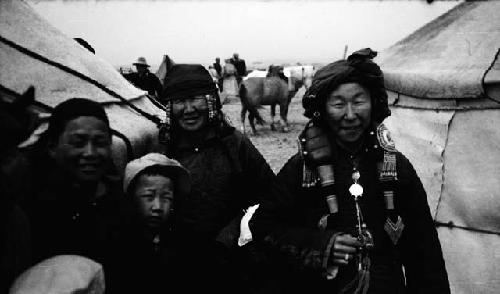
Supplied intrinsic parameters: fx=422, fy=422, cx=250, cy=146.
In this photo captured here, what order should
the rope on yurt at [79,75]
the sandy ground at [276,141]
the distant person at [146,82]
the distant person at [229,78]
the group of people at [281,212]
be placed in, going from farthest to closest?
1. the distant person at [229,78]
2. the sandy ground at [276,141]
3. the distant person at [146,82]
4. the rope on yurt at [79,75]
5. the group of people at [281,212]

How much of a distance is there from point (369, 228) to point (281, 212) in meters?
0.36

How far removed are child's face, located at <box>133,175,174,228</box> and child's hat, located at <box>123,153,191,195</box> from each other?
5 cm

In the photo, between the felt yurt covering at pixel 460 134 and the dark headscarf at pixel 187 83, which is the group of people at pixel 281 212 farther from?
the felt yurt covering at pixel 460 134

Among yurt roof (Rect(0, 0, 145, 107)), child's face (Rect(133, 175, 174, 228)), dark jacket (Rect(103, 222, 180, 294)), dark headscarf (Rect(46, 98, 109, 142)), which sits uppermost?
yurt roof (Rect(0, 0, 145, 107))

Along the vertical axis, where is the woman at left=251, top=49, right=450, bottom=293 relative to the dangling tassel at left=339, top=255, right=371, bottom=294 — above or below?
above

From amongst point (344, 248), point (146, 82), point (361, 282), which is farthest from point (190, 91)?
point (146, 82)

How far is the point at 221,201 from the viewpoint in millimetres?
2201

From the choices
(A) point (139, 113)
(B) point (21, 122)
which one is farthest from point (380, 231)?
(A) point (139, 113)

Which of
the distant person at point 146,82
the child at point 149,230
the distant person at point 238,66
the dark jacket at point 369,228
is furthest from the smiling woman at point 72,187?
the distant person at point 238,66

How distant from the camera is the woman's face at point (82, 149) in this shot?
5.02 feet

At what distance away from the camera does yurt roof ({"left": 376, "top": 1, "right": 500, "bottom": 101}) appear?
3.09 metres

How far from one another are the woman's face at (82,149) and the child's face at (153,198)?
0.32m

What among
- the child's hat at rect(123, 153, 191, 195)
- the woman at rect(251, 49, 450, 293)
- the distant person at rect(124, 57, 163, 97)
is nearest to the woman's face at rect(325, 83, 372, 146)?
the woman at rect(251, 49, 450, 293)

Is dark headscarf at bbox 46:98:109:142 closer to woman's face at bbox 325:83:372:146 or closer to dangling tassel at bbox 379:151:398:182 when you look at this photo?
woman's face at bbox 325:83:372:146
